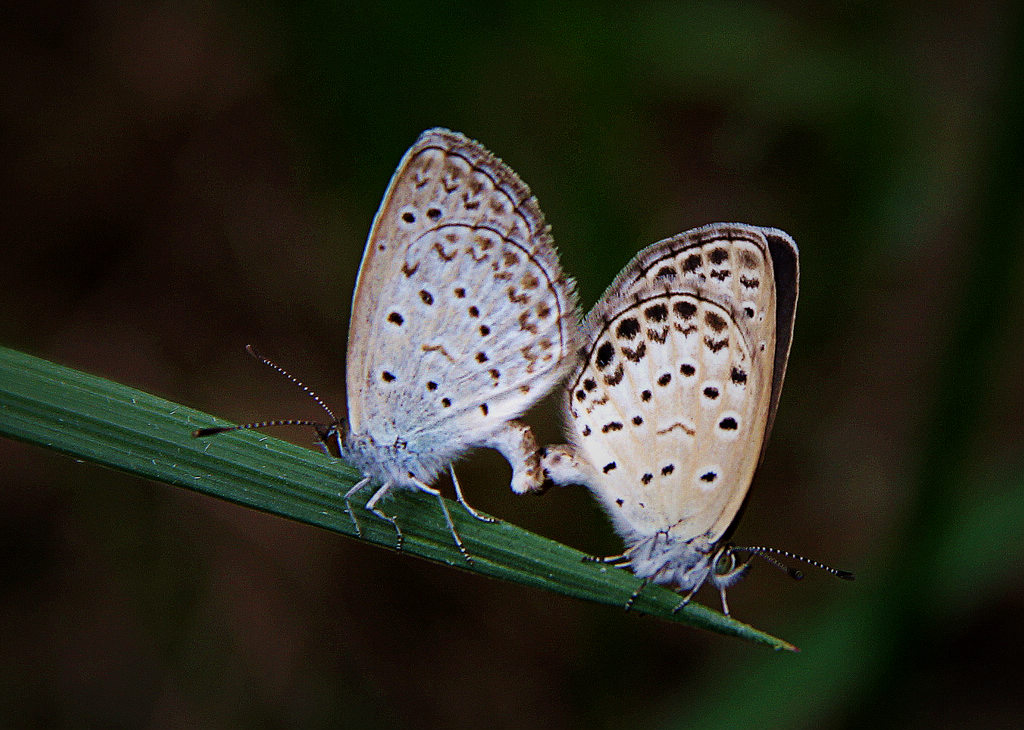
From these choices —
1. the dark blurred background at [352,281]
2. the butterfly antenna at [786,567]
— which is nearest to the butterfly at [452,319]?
the butterfly antenna at [786,567]

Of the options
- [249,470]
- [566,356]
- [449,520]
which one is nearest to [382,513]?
[449,520]

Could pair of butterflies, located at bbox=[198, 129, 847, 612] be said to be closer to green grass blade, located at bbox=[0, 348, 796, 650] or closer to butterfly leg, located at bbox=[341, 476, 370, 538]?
butterfly leg, located at bbox=[341, 476, 370, 538]

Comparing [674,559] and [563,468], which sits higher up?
[563,468]

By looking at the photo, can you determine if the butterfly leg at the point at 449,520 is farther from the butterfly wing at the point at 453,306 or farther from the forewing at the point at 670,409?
the forewing at the point at 670,409

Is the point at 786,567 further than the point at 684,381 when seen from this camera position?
Yes

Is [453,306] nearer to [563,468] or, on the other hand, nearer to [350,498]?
[563,468]

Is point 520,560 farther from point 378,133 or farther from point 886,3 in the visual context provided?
point 886,3

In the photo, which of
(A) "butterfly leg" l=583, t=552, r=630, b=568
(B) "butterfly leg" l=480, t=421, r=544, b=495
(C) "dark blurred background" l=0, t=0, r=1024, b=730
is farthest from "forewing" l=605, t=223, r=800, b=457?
(C) "dark blurred background" l=0, t=0, r=1024, b=730

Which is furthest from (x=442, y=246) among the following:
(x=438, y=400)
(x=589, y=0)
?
(x=589, y=0)
